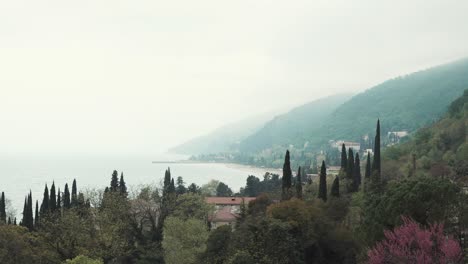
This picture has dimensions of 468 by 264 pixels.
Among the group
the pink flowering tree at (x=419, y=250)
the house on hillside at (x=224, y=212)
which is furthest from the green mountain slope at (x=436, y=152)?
the pink flowering tree at (x=419, y=250)

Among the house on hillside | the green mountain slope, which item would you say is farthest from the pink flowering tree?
the green mountain slope

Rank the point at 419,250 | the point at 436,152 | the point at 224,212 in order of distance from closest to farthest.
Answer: the point at 419,250
the point at 224,212
the point at 436,152

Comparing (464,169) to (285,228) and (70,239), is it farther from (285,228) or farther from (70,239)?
(70,239)

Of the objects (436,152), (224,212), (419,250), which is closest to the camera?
(419,250)

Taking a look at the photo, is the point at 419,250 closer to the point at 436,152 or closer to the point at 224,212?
the point at 224,212

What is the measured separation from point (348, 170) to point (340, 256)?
3168 centimetres

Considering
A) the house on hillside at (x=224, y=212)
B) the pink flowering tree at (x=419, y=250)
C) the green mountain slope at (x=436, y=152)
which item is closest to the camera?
the pink flowering tree at (x=419, y=250)

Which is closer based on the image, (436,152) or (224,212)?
(224,212)

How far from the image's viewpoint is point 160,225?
151ft

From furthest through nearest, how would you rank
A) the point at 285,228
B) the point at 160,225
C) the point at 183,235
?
the point at 160,225
the point at 183,235
the point at 285,228

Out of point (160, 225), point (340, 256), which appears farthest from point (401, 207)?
point (160, 225)

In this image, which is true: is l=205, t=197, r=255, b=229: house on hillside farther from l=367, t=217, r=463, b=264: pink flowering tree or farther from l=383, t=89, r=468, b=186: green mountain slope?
l=367, t=217, r=463, b=264: pink flowering tree

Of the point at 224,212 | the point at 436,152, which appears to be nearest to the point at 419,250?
the point at 224,212

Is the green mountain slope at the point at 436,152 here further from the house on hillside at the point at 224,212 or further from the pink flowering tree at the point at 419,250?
the pink flowering tree at the point at 419,250
